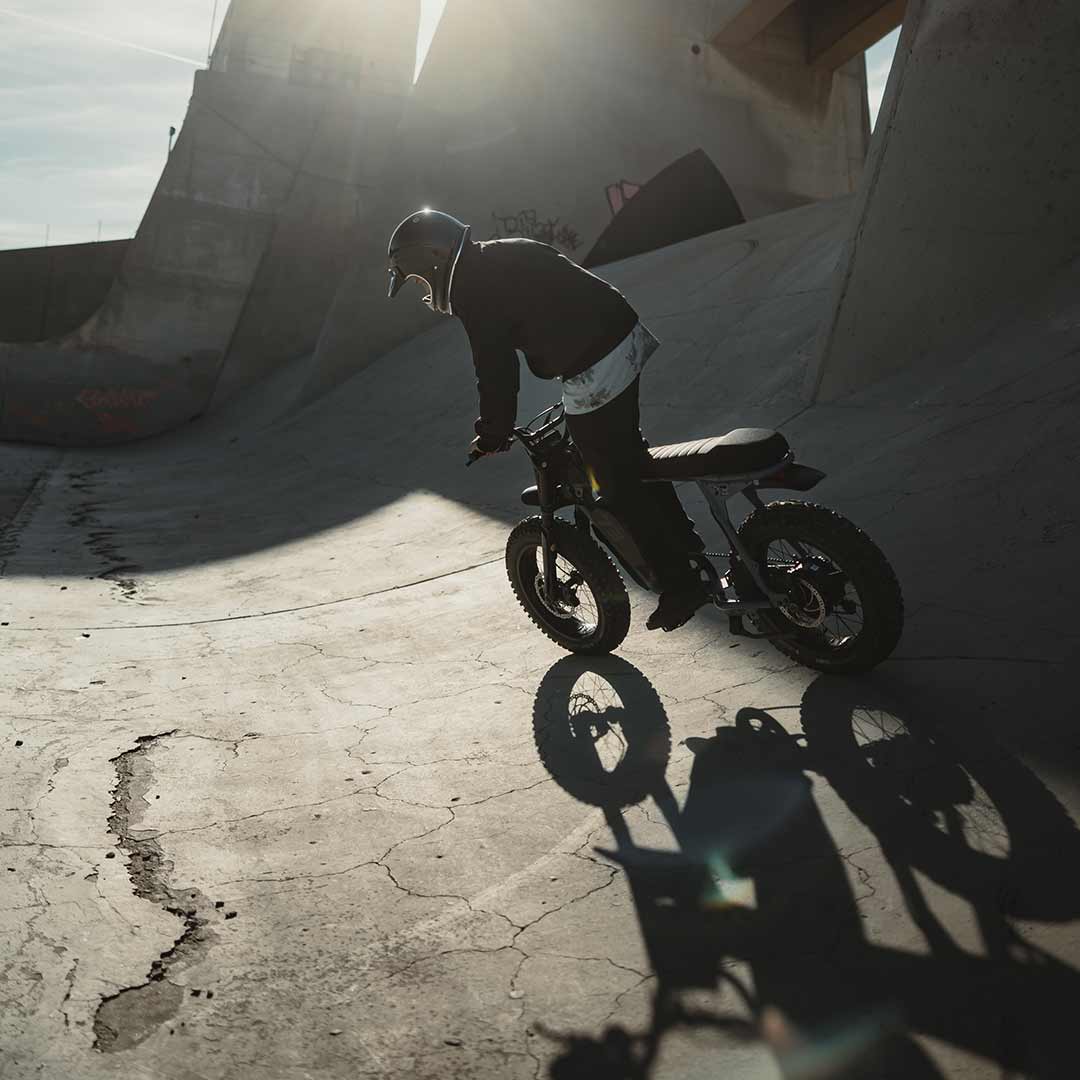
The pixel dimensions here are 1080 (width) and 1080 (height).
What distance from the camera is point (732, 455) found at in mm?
3412

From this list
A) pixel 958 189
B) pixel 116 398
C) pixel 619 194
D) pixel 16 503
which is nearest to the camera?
pixel 958 189

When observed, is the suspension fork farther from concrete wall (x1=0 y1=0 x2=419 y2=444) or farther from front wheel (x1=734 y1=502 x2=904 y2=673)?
concrete wall (x1=0 y1=0 x2=419 y2=444)

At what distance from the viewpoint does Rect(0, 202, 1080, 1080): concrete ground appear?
78.3 inches

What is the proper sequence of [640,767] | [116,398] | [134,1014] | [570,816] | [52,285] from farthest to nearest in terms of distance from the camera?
[52,285] → [116,398] → [640,767] → [570,816] → [134,1014]

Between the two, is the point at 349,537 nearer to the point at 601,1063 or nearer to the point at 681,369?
the point at 681,369

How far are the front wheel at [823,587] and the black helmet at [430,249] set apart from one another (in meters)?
1.52

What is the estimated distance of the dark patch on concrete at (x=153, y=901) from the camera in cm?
206

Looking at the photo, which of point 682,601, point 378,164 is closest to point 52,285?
point 378,164

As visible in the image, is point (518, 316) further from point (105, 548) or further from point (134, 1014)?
point (105, 548)

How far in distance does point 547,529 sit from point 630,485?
1.64 feet

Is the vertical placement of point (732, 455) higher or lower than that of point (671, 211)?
lower

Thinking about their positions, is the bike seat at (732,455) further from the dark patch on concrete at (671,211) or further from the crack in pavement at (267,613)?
the dark patch on concrete at (671,211)

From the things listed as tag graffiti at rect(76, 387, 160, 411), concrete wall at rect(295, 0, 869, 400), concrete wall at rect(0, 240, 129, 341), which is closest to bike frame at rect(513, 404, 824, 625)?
concrete wall at rect(295, 0, 869, 400)

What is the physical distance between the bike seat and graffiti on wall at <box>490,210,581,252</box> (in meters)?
13.1
